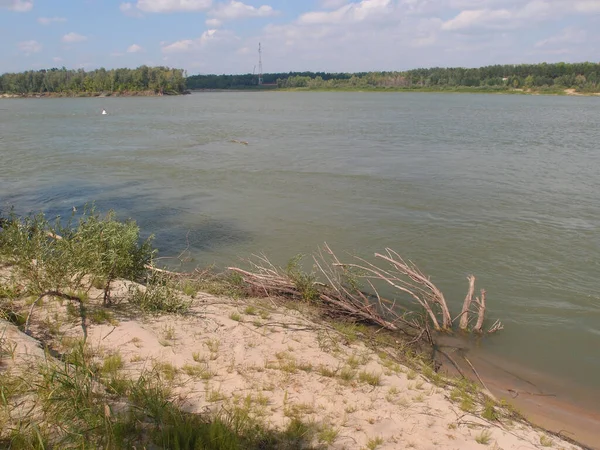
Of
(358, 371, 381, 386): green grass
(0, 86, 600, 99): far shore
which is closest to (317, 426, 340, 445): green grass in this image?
(358, 371, 381, 386): green grass

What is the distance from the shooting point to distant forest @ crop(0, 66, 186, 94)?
121m

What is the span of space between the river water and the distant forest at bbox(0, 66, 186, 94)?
94636 mm

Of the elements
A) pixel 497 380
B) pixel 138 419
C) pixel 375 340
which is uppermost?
pixel 138 419

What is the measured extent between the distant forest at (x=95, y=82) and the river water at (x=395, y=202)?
94.6 m

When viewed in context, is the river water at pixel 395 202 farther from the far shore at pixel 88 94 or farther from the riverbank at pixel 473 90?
the far shore at pixel 88 94

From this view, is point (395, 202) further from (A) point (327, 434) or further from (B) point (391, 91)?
(B) point (391, 91)

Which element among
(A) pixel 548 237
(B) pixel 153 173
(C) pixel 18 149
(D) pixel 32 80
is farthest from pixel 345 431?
(D) pixel 32 80

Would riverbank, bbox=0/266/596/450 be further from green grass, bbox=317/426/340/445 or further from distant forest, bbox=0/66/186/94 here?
distant forest, bbox=0/66/186/94

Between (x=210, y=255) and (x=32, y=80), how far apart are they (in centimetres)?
13733

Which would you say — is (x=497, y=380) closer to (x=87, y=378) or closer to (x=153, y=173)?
(x=87, y=378)

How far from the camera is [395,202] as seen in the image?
1659 cm

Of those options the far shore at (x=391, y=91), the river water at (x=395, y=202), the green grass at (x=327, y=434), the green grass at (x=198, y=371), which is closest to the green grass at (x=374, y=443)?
the green grass at (x=327, y=434)

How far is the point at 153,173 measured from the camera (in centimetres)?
2188

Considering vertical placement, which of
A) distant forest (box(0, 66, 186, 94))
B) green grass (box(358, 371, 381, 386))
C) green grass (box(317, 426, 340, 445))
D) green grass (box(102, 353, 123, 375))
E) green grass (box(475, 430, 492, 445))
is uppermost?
distant forest (box(0, 66, 186, 94))
